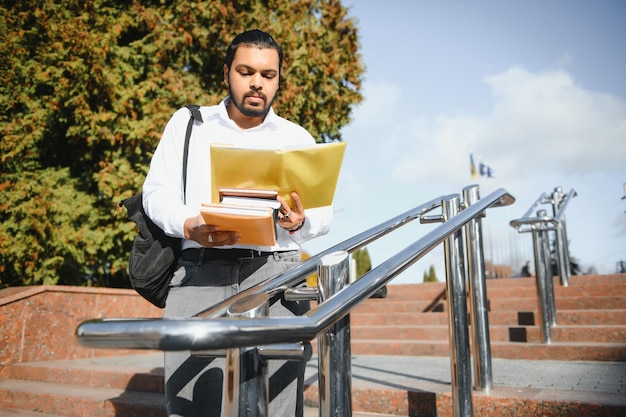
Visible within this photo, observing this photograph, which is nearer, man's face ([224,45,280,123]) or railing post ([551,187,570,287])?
man's face ([224,45,280,123])

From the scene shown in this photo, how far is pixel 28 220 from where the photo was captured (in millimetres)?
6258

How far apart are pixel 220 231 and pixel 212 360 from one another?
410 mm

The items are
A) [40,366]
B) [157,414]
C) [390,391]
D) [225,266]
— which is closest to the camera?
[225,266]

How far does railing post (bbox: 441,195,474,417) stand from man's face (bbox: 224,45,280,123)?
0.92m

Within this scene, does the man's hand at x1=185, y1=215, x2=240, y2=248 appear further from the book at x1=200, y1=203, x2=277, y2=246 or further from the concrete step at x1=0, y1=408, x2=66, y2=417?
the concrete step at x1=0, y1=408, x2=66, y2=417

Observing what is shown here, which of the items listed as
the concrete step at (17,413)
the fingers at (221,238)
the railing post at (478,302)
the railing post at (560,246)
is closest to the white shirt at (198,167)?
the fingers at (221,238)

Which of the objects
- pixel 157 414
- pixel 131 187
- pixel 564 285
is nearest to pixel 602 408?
pixel 157 414

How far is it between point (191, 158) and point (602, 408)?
1.97 meters

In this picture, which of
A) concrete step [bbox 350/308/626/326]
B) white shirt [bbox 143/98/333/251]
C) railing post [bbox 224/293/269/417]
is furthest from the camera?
concrete step [bbox 350/308/626/326]

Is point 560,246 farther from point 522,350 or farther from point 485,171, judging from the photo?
point 485,171

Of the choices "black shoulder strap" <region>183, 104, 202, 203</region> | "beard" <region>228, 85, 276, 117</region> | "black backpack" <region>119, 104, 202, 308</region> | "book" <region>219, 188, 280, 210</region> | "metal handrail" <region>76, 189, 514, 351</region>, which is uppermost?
"beard" <region>228, 85, 276, 117</region>

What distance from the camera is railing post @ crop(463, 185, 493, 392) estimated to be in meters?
2.35

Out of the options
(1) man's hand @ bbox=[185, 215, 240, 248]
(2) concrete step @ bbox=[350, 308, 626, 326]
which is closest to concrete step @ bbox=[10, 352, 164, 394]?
(2) concrete step @ bbox=[350, 308, 626, 326]

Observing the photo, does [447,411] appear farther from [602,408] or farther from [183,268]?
[183,268]
